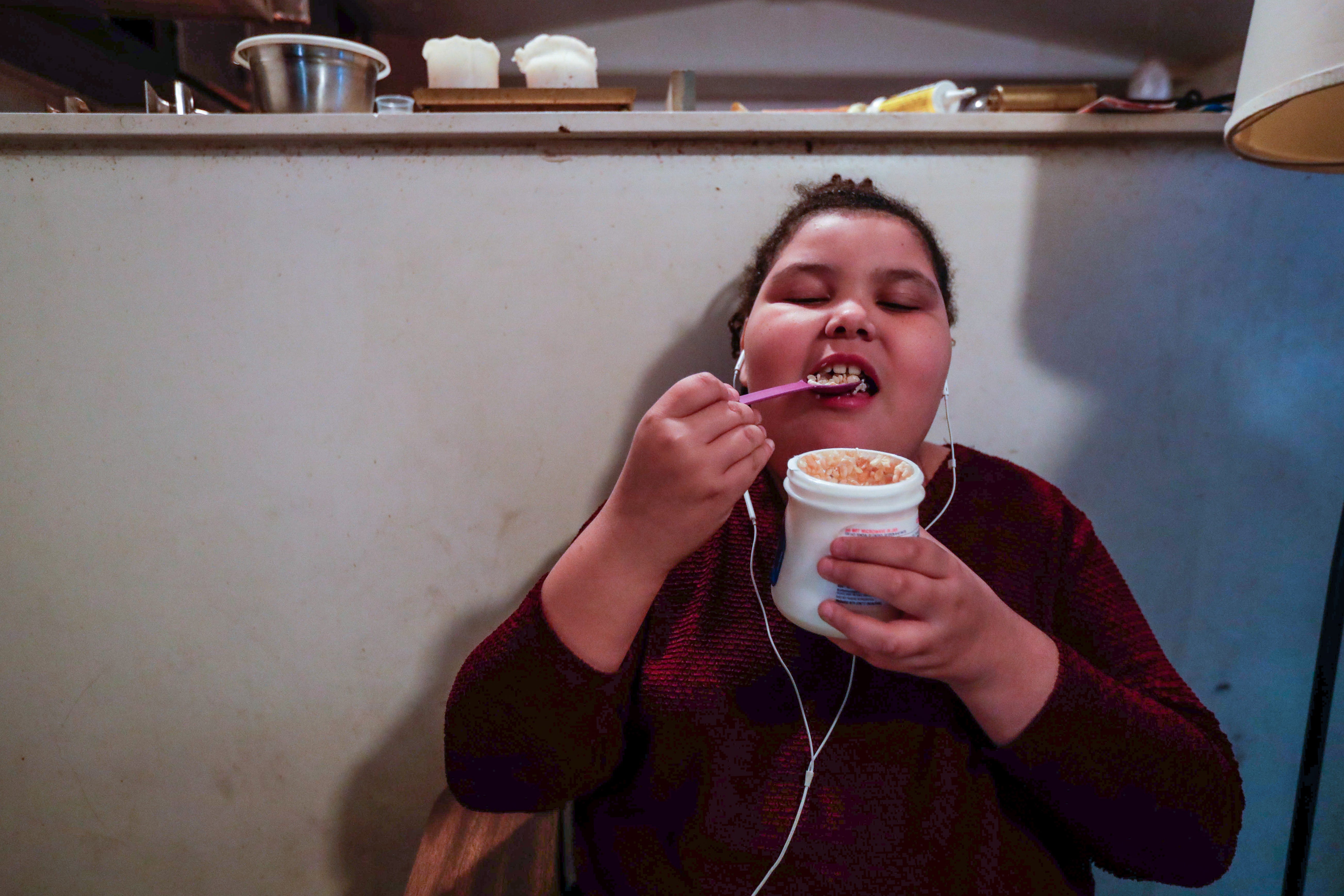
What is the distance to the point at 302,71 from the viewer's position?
105cm

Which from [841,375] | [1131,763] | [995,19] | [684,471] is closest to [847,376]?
[841,375]

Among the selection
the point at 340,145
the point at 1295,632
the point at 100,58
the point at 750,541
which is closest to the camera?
the point at 750,541

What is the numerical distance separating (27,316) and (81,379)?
0.12m

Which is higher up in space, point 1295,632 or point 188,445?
point 188,445

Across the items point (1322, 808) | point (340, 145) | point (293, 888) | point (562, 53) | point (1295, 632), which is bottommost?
point (293, 888)

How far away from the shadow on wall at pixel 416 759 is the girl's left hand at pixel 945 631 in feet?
1.85

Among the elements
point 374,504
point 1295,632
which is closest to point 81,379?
point 374,504

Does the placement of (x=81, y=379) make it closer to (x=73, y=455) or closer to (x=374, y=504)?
(x=73, y=455)

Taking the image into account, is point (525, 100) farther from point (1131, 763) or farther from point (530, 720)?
point (1131, 763)

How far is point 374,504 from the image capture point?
1.12 meters

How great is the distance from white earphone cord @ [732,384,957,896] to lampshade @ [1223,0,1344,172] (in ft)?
1.48

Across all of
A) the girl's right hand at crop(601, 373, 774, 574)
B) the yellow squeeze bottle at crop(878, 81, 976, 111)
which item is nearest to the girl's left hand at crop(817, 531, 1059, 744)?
the girl's right hand at crop(601, 373, 774, 574)

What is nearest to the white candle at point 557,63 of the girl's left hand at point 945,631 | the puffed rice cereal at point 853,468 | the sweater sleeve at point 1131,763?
the puffed rice cereal at point 853,468

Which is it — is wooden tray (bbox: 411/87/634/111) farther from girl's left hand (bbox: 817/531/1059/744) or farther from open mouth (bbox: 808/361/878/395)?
girl's left hand (bbox: 817/531/1059/744)
